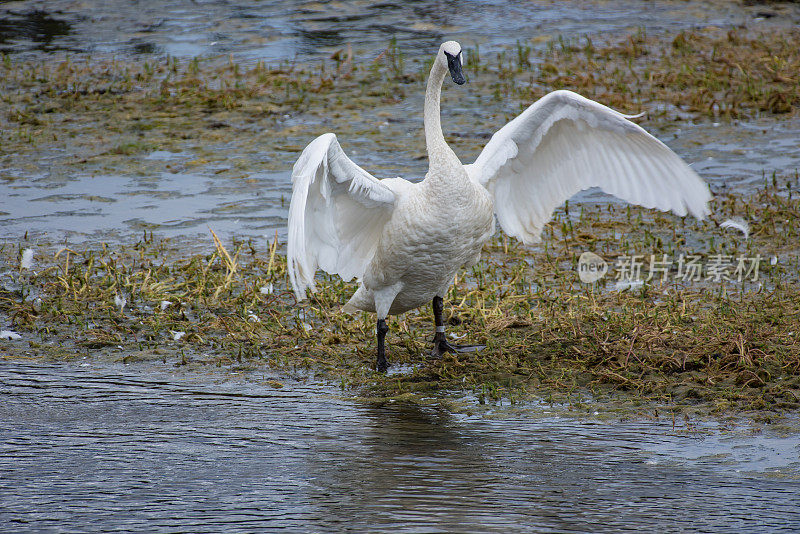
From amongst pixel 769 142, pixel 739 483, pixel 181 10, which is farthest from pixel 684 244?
pixel 181 10

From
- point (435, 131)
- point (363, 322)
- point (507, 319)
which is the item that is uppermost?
point (435, 131)

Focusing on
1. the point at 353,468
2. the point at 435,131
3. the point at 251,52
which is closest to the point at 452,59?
the point at 435,131

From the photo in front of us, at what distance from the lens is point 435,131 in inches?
259

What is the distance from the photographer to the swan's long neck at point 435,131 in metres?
6.29

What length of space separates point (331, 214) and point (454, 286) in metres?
1.88

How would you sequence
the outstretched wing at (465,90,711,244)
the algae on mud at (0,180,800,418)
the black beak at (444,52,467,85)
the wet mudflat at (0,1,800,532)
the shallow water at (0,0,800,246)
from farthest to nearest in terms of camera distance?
1. the shallow water at (0,0,800,246)
2. the outstretched wing at (465,90,711,244)
3. the black beak at (444,52,467,85)
4. the algae on mud at (0,180,800,418)
5. the wet mudflat at (0,1,800,532)

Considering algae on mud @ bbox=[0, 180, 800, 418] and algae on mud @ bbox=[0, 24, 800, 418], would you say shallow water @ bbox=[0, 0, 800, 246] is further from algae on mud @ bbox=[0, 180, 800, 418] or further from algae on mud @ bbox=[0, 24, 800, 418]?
algae on mud @ bbox=[0, 180, 800, 418]

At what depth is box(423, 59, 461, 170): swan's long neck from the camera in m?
6.29

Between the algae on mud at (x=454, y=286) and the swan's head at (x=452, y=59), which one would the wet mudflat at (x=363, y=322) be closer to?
the algae on mud at (x=454, y=286)

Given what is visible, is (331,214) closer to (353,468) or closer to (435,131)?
(435,131)

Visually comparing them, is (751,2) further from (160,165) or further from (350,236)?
(350,236)

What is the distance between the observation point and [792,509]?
445 centimetres

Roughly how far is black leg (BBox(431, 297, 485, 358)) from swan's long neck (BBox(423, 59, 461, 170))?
110 cm

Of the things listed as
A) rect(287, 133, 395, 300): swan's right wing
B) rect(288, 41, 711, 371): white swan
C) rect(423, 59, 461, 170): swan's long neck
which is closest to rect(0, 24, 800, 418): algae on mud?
rect(288, 41, 711, 371): white swan
